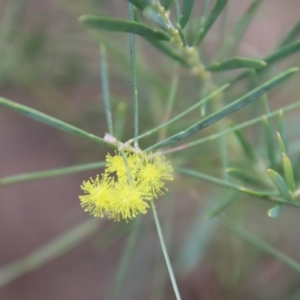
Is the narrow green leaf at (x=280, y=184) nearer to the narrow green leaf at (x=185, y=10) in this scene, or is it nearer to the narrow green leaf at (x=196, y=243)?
the narrow green leaf at (x=185, y=10)

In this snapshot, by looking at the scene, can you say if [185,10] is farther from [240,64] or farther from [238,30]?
[238,30]

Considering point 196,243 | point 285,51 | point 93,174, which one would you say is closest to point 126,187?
point 285,51

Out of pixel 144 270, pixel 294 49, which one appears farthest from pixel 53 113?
pixel 294 49

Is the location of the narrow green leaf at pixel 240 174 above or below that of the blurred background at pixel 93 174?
below

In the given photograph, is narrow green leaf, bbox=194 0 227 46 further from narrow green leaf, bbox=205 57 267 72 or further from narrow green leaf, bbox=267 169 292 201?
narrow green leaf, bbox=267 169 292 201

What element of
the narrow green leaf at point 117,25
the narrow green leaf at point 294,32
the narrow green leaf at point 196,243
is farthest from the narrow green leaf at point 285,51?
the narrow green leaf at point 196,243

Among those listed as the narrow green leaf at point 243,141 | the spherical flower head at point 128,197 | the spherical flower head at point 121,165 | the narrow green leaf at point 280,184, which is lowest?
the narrow green leaf at point 280,184
